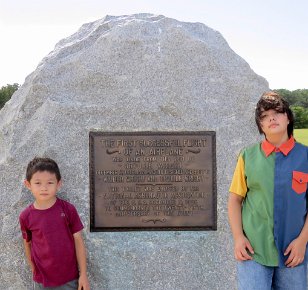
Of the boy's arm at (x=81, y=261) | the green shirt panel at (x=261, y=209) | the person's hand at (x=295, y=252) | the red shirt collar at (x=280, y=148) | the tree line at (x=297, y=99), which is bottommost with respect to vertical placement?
the boy's arm at (x=81, y=261)

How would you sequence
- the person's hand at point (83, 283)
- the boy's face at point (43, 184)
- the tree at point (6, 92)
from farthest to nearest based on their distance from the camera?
the tree at point (6, 92) → the person's hand at point (83, 283) → the boy's face at point (43, 184)

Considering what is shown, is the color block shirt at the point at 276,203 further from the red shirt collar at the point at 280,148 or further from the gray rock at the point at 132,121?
the gray rock at the point at 132,121

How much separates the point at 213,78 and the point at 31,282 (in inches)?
86.8

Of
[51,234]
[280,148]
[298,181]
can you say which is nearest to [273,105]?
[280,148]

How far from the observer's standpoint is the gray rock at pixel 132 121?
4.17m

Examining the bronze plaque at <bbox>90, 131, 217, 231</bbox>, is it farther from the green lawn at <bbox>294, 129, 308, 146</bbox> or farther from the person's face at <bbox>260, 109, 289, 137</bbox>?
the green lawn at <bbox>294, 129, 308, 146</bbox>

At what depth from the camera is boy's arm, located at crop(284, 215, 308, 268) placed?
9.46ft

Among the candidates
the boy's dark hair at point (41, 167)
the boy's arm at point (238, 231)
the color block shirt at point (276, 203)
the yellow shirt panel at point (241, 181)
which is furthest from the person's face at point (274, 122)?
the boy's dark hair at point (41, 167)

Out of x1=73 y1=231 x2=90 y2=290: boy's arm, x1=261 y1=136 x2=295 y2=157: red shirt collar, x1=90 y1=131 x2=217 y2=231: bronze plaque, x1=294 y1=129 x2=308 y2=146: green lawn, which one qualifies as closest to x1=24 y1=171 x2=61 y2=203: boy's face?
x1=73 y1=231 x2=90 y2=290: boy's arm

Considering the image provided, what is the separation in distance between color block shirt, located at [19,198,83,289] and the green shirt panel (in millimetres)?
1369

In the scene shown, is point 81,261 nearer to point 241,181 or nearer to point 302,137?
point 241,181

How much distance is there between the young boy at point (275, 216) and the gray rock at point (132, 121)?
1241 millimetres

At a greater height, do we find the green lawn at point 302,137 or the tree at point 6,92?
the tree at point 6,92

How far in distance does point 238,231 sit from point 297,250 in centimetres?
34
